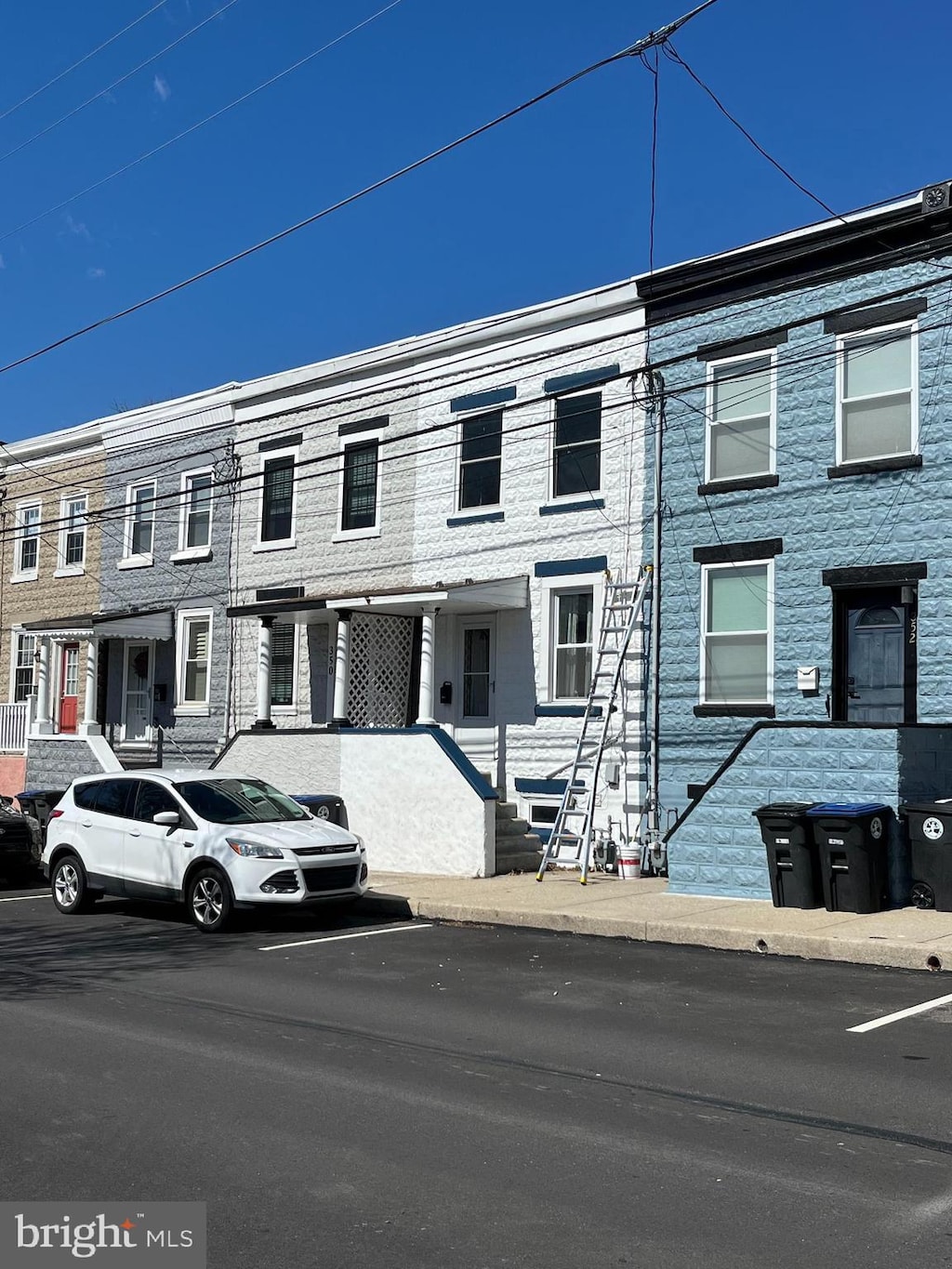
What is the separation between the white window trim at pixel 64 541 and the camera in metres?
28.6

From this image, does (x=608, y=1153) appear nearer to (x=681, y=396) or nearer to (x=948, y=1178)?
(x=948, y=1178)

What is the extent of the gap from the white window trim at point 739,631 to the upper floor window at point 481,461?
4.18m

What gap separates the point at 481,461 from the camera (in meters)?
21.7

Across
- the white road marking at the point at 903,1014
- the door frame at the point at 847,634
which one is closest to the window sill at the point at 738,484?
the door frame at the point at 847,634

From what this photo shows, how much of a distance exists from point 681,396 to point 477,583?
4.07 m

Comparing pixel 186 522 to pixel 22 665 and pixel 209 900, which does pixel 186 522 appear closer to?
pixel 22 665

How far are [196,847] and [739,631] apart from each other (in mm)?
7871

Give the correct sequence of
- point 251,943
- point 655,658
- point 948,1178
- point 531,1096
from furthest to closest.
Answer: point 655,658, point 251,943, point 531,1096, point 948,1178

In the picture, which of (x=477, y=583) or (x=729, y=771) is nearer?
(x=729, y=771)

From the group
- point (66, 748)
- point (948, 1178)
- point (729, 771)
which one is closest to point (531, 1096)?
point (948, 1178)

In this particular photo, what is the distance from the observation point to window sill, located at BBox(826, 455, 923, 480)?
16.8 m

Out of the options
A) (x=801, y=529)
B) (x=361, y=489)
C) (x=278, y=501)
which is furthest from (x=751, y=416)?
(x=278, y=501)

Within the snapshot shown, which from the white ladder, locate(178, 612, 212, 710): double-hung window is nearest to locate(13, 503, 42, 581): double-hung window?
locate(178, 612, 212, 710): double-hung window

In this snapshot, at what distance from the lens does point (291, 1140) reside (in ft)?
21.3
